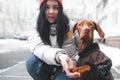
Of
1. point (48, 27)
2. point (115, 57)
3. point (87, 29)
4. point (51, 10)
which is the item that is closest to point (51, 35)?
point (48, 27)

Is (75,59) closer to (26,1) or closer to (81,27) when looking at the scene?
(81,27)

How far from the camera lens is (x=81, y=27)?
316 centimetres

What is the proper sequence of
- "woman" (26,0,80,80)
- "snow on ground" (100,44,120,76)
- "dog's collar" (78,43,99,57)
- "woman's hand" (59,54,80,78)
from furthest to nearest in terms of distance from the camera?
"snow on ground" (100,44,120,76), "woman" (26,0,80,80), "dog's collar" (78,43,99,57), "woman's hand" (59,54,80,78)

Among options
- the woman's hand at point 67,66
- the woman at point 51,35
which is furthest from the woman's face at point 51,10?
the woman's hand at point 67,66

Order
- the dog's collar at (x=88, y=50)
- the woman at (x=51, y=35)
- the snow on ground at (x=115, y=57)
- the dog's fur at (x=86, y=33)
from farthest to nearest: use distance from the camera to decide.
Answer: the snow on ground at (x=115, y=57), the woman at (x=51, y=35), the dog's collar at (x=88, y=50), the dog's fur at (x=86, y=33)

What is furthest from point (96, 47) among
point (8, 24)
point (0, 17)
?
point (8, 24)

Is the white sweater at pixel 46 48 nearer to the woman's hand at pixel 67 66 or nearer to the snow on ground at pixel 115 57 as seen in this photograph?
the woman's hand at pixel 67 66

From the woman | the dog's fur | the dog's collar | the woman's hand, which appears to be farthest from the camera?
the woman

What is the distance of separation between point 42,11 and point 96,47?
24.5 inches

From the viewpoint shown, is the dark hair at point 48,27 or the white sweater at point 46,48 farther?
the dark hair at point 48,27

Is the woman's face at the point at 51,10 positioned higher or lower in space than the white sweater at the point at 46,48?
higher

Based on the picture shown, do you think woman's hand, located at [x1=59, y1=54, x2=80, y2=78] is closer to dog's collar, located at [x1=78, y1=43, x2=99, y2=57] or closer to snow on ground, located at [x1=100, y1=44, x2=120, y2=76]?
dog's collar, located at [x1=78, y1=43, x2=99, y2=57]

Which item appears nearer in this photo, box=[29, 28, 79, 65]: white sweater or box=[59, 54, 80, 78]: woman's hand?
box=[59, 54, 80, 78]: woman's hand

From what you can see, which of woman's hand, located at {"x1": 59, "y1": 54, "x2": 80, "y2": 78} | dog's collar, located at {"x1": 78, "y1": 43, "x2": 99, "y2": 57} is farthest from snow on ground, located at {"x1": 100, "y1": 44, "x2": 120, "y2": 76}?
woman's hand, located at {"x1": 59, "y1": 54, "x2": 80, "y2": 78}
